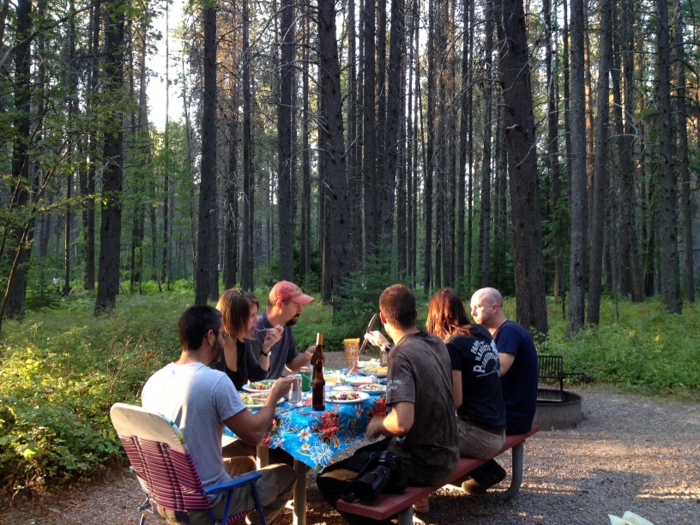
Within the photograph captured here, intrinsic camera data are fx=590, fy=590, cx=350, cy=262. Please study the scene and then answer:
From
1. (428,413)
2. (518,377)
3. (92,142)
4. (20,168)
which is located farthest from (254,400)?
(20,168)

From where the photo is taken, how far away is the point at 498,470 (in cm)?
450

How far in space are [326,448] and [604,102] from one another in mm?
12767

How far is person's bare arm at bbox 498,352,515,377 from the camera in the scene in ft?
15.0

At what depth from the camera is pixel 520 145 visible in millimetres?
9406

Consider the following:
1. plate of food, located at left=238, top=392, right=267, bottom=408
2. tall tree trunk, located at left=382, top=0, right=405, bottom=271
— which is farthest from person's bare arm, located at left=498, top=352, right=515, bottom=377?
tall tree trunk, located at left=382, top=0, right=405, bottom=271

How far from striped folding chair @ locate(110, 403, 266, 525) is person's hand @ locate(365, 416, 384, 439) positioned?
820 millimetres

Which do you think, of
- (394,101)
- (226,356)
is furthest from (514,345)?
(394,101)

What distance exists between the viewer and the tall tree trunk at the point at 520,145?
936cm

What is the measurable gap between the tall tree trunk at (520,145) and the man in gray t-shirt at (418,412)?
6480mm

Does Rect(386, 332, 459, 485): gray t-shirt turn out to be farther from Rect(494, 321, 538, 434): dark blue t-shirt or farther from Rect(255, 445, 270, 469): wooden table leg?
Rect(494, 321, 538, 434): dark blue t-shirt

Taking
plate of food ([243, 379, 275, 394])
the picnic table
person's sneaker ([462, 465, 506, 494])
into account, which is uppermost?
plate of food ([243, 379, 275, 394])

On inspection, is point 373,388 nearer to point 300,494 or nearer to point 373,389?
point 373,389

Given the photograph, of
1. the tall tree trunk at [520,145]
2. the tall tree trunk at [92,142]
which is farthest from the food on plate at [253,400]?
the tall tree trunk at [520,145]

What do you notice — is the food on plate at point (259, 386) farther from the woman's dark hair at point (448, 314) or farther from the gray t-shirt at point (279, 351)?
the woman's dark hair at point (448, 314)
